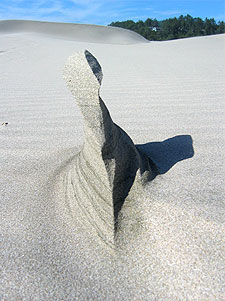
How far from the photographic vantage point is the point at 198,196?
1.26 m

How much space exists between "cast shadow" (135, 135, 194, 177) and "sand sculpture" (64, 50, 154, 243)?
0.78ft

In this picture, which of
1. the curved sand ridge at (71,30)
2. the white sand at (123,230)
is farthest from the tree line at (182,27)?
the white sand at (123,230)

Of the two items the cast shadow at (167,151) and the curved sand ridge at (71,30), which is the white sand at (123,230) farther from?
the curved sand ridge at (71,30)

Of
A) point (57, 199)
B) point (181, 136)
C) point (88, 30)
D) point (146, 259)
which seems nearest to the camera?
point (146, 259)

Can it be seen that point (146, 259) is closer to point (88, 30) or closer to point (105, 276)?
point (105, 276)

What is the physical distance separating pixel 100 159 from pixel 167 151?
2.55ft

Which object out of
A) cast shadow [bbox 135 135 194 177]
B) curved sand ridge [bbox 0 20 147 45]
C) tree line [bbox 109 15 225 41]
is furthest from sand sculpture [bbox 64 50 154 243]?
tree line [bbox 109 15 225 41]

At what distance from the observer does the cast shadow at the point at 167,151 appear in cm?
162

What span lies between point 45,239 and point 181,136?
1.27 metres

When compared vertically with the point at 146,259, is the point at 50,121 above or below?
above

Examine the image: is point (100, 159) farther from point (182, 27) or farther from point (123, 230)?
point (182, 27)

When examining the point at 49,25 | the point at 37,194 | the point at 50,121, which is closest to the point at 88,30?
the point at 49,25

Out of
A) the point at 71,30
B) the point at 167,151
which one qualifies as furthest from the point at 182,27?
the point at 167,151

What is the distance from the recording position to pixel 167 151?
1.86 meters
